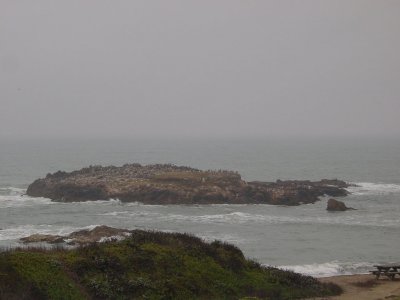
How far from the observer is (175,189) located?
68.0 meters

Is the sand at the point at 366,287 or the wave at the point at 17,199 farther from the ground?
the sand at the point at 366,287

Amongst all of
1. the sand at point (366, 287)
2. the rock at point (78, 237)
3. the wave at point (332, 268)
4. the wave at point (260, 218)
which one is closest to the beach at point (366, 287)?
→ the sand at point (366, 287)

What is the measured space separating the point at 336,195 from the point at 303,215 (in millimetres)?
16904

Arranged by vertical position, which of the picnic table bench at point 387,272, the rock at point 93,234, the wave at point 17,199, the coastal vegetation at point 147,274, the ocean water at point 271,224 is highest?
the coastal vegetation at point 147,274

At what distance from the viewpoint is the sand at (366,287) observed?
2536cm

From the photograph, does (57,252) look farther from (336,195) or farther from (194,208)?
(336,195)

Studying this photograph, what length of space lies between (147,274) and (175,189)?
45.5m

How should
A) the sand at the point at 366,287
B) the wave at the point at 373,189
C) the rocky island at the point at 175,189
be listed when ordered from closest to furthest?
the sand at the point at 366,287 < the rocky island at the point at 175,189 < the wave at the point at 373,189

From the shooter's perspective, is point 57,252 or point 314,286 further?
point 314,286

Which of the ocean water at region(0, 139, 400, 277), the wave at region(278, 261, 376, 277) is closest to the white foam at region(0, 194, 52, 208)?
the ocean water at region(0, 139, 400, 277)

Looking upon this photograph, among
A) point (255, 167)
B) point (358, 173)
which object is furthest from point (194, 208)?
point (255, 167)

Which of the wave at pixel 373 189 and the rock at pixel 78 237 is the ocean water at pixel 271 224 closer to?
the wave at pixel 373 189

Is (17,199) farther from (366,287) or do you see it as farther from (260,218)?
(366,287)

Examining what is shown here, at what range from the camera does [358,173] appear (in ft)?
353
